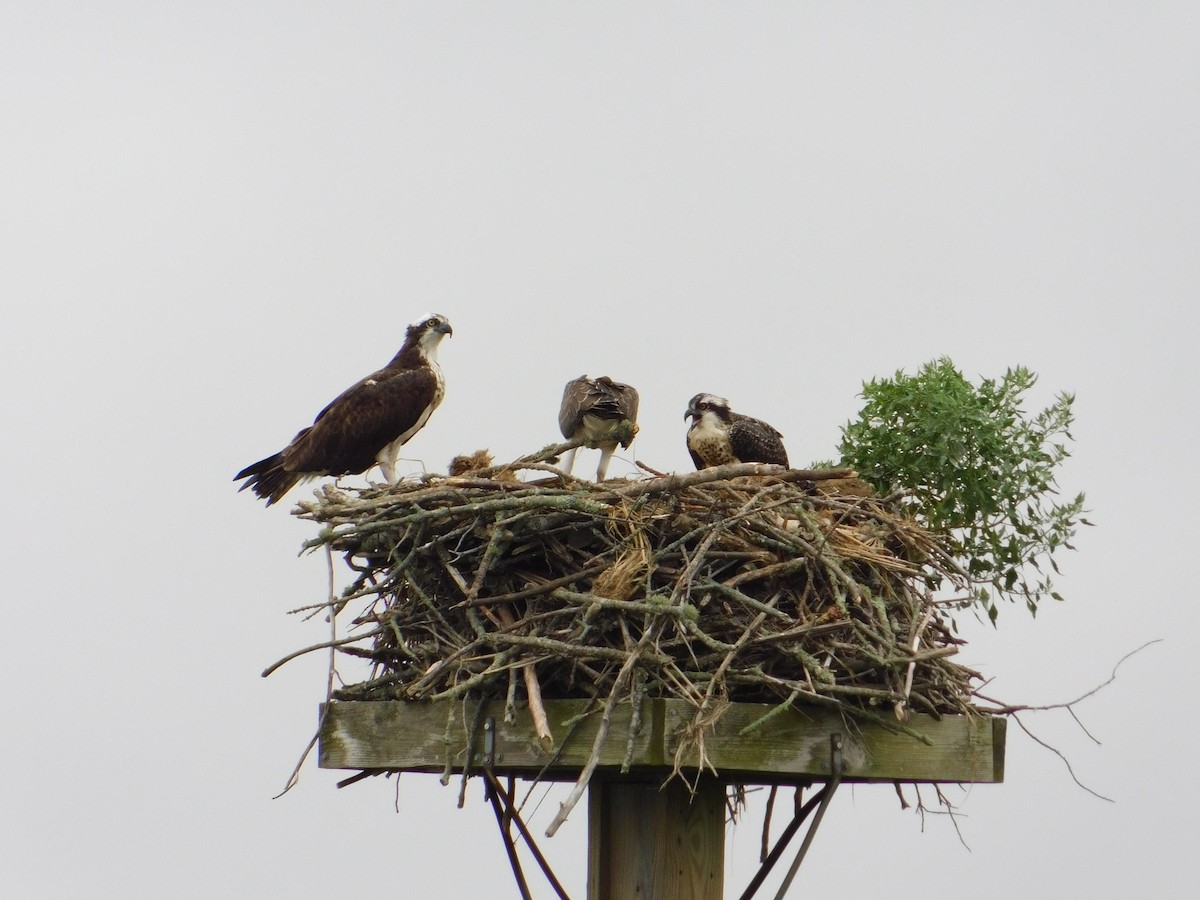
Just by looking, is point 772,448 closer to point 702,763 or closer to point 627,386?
point 627,386

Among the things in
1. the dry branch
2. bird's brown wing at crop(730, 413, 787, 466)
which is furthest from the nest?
bird's brown wing at crop(730, 413, 787, 466)

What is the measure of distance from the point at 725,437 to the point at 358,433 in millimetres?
1955

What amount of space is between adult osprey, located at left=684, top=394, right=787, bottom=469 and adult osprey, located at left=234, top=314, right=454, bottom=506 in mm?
1509

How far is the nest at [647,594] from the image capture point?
201 inches

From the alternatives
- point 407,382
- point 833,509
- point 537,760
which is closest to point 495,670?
point 537,760

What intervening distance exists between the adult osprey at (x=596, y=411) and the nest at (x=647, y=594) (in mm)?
1658

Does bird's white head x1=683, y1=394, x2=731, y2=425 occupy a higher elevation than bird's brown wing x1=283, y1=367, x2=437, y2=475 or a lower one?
higher

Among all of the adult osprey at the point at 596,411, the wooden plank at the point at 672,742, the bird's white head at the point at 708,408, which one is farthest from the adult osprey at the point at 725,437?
the wooden plank at the point at 672,742

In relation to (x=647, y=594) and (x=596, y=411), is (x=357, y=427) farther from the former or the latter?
(x=647, y=594)

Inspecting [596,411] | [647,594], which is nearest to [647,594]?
[647,594]

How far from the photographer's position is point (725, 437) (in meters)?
7.86

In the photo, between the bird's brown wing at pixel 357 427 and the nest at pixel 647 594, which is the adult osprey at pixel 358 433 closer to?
the bird's brown wing at pixel 357 427

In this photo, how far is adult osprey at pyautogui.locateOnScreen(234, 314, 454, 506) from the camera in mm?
8266

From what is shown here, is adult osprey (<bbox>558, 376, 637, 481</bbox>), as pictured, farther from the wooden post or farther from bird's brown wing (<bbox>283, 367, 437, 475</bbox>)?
the wooden post
